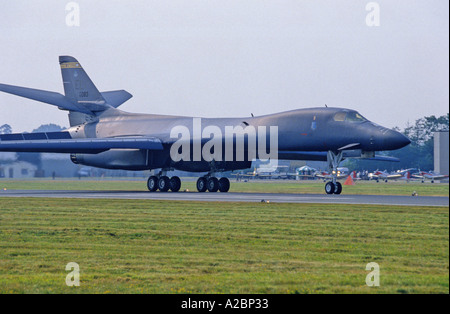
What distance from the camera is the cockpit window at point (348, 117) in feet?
101

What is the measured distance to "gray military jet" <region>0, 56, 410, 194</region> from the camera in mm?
31047

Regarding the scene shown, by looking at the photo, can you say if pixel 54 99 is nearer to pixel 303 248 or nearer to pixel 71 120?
pixel 71 120

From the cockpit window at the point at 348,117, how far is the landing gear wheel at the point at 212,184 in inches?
314

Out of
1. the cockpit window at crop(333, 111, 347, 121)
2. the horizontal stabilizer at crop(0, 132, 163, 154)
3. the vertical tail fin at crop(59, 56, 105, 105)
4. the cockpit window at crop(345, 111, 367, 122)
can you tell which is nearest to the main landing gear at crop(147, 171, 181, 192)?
the horizontal stabilizer at crop(0, 132, 163, 154)

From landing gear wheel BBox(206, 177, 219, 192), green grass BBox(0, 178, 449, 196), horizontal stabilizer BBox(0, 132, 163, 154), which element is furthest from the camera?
green grass BBox(0, 178, 449, 196)

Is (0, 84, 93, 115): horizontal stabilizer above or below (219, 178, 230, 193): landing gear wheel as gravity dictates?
above

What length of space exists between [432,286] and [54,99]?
35505 mm

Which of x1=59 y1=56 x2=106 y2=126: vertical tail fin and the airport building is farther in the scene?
x1=59 y1=56 x2=106 y2=126: vertical tail fin

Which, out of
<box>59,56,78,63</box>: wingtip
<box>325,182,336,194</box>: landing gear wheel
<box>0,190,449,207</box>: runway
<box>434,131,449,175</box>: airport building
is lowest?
<box>0,190,449,207</box>: runway

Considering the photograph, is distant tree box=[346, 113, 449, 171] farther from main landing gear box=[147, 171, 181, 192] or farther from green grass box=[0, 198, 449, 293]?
green grass box=[0, 198, 449, 293]

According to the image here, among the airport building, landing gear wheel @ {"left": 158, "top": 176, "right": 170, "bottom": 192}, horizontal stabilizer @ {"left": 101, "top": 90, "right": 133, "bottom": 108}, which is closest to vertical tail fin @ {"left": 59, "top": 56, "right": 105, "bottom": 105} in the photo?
horizontal stabilizer @ {"left": 101, "top": 90, "right": 133, "bottom": 108}

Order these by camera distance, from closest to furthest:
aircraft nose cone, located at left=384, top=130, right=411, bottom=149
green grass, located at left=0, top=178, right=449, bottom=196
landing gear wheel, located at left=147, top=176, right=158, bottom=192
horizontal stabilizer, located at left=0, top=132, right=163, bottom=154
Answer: aircraft nose cone, located at left=384, top=130, right=411, bottom=149 → horizontal stabilizer, located at left=0, top=132, right=163, bottom=154 → landing gear wheel, located at left=147, top=176, right=158, bottom=192 → green grass, located at left=0, top=178, right=449, bottom=196

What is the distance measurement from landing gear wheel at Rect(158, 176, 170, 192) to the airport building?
2909cm
